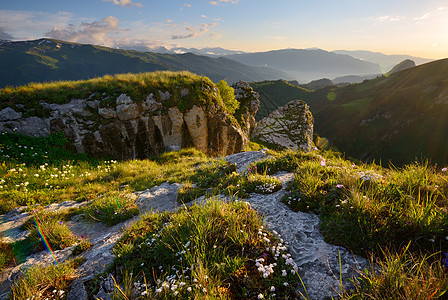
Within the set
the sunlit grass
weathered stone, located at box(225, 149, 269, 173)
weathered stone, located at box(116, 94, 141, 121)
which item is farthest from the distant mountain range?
the sunlit grass

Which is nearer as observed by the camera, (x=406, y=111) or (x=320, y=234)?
(x=320, y=234)

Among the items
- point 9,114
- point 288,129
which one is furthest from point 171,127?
point 288,129

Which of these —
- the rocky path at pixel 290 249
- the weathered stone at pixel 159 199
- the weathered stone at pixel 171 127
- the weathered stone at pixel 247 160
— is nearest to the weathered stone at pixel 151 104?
the weathered stone at pixel 171 127

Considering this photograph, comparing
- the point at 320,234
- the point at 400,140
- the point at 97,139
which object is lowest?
the point at 400,140

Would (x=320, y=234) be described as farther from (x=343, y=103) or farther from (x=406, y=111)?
(x=343, y=103)

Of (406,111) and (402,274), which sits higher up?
(402,274)

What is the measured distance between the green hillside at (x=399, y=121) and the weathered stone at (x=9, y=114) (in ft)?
463

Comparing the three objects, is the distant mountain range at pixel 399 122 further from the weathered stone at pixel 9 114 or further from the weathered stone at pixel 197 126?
the weathered stone at pixel 9 114

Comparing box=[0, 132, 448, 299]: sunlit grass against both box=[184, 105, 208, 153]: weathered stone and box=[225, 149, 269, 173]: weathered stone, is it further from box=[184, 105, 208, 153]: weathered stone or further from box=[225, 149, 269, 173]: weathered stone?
box=[184, 105, 208, 153]: weathered stone

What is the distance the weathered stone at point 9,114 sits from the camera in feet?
41.1

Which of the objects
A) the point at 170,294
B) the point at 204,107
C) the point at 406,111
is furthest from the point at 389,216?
the point at 406,111

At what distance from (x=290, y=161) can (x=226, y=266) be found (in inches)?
204

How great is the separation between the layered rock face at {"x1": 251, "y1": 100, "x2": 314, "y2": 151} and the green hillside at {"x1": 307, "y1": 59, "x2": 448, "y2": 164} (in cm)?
8191

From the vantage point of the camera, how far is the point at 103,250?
167 inches
